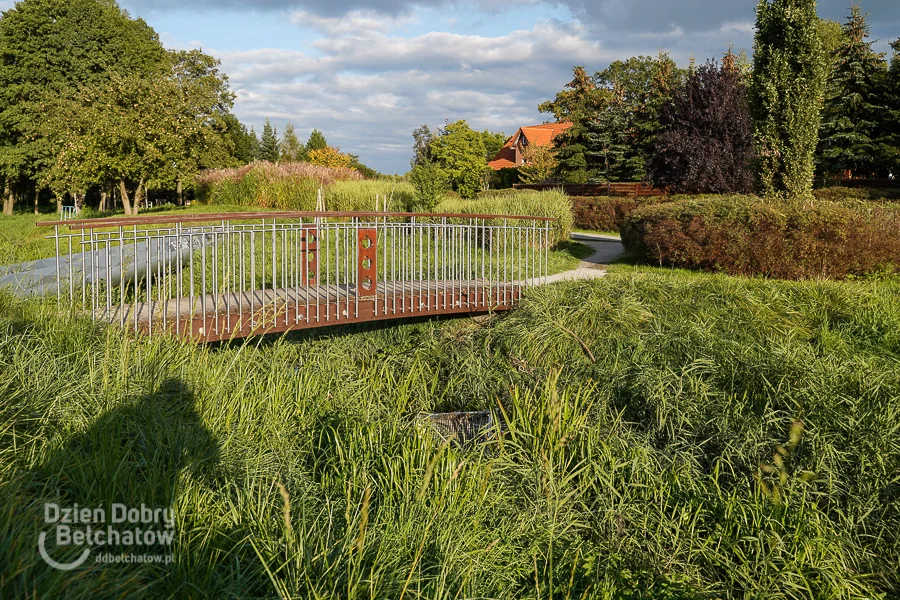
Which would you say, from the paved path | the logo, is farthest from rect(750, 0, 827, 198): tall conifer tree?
the logo

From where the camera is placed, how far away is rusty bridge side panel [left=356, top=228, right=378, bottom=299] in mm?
7531

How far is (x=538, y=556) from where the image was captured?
3.81m

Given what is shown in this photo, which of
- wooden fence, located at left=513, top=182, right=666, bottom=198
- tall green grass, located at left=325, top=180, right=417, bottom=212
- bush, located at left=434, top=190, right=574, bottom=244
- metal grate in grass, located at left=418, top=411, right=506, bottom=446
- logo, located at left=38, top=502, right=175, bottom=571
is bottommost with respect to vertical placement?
metal grate in grass, located at left=418, top=411, right=506, bottom=446

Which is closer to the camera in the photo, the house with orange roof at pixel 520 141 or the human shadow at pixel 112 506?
the human shadow at pixel 112 506

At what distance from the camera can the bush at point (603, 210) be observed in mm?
22609

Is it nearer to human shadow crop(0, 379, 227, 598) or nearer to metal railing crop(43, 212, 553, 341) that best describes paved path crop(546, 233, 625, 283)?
metal railing crop(43, 212, 553, 341)

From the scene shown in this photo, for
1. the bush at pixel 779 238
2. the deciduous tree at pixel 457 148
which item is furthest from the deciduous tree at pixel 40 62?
the bush at pixel 779 238

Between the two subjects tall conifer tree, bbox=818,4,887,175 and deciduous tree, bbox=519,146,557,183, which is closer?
tall conifer tree, bbox=818,4,887,175

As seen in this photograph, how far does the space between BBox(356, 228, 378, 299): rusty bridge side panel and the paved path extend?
3397mm

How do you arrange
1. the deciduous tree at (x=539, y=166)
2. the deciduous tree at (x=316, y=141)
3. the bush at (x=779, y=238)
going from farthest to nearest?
the deciduous tree at (x=316, y=141)
the deciduous tree at (x=539, y=166)
the bush at (x=779, y=238)

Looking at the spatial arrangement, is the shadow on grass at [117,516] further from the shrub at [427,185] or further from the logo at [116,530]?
the shrub at [427,185]

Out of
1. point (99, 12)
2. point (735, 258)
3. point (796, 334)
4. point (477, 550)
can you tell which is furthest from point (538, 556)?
point (99, 12)

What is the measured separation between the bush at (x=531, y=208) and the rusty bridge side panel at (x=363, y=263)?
7377 millimetres

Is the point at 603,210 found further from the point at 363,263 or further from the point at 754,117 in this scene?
the point at 363,263
